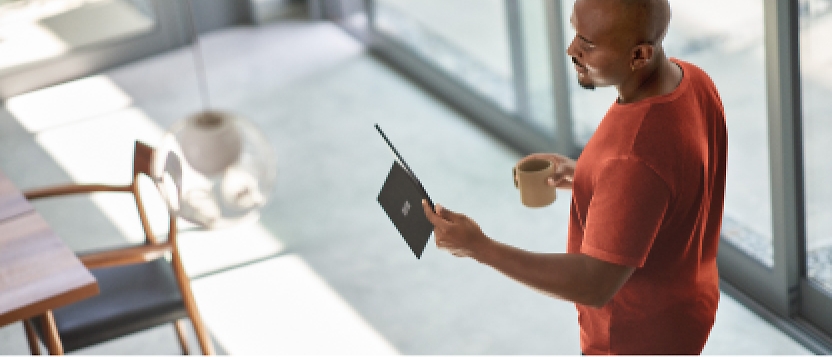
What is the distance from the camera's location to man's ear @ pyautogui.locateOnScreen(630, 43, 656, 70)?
1860 mm

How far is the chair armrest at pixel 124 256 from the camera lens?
10.6 feet

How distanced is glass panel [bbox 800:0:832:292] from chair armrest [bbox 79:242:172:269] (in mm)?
2275

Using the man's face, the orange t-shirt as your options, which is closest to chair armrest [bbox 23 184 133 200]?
the orange t-shirt

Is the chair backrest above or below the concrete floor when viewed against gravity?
above

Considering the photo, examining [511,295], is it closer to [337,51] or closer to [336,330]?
[336,330]

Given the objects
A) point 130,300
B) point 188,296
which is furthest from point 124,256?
point 188,296

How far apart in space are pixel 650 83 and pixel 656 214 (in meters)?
0.28

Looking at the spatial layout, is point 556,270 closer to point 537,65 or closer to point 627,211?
point 627,211

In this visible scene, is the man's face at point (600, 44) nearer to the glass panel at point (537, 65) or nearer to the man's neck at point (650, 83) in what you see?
the man's neck at point (650, 83)

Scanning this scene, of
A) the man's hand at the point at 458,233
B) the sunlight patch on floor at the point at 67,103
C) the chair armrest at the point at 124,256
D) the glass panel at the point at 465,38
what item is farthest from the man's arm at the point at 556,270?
the sunlight patch on floor at the point at 67,103

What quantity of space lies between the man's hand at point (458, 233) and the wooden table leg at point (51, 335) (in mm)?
1608

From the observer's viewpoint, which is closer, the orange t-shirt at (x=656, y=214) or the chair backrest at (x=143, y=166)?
the orange t-shirt at (x=656, y=214)

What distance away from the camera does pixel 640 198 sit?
1.81 meters

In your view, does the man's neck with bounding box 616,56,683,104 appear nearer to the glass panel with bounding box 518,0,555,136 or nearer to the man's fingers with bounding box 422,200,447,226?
the man's fingers with bounding box 422,200,447,226
